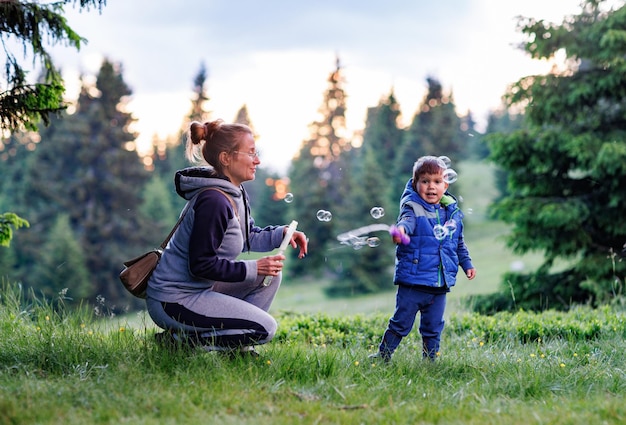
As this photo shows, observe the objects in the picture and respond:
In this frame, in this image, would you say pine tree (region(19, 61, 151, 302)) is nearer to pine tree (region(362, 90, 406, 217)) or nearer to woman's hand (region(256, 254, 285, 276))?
pine tree (region(362, 90, 406, 217))

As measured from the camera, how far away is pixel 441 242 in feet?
17.7

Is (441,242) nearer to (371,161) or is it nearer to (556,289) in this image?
(556,289)

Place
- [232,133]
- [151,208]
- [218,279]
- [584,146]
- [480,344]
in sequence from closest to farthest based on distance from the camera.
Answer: [218,279], [232,133], [480,344], [584,146], [151,208]

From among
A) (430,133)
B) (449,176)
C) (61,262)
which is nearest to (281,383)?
(449,176)

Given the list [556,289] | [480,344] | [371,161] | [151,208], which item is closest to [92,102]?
[151,208]

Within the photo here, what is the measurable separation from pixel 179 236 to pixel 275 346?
1139mm

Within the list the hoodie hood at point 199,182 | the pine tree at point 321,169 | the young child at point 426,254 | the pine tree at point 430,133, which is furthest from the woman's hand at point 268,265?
the pine tree at point 430,133

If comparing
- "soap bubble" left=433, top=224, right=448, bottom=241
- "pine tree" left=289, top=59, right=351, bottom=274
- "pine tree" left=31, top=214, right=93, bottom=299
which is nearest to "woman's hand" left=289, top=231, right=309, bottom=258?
"soap bubble" left=433, top=224, right=448, bottom=241

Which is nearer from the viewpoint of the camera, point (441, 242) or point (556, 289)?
point (441, 242)

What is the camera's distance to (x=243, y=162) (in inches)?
197

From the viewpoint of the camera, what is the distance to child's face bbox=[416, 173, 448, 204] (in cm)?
534

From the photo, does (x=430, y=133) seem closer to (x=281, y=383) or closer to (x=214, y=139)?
(x=214, y=139)

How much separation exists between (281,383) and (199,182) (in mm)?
1526

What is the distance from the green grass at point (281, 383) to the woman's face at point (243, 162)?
1304 millimetres
